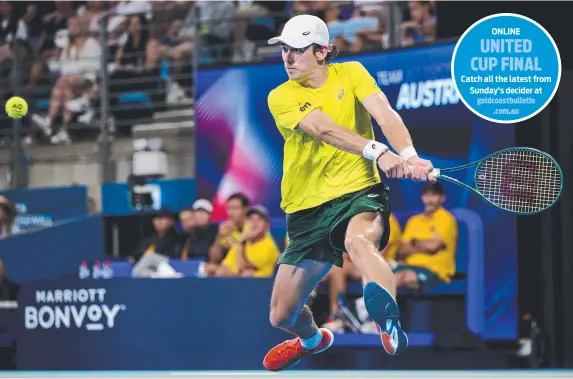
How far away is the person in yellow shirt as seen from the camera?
9711mm

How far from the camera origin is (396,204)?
10.5 m

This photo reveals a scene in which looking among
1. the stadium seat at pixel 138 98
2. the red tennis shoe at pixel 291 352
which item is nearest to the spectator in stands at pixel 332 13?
the stadium seat at pixel 138 98

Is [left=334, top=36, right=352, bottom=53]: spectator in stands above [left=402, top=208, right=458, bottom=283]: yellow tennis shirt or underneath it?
above

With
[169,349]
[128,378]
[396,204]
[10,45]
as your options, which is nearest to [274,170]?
[396,204]

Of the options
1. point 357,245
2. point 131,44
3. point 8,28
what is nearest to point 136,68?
point 131,44

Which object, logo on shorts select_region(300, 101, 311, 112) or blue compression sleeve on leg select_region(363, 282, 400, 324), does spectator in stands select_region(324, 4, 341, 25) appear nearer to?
logo on shorts select_region(300, 101, 311, 112)

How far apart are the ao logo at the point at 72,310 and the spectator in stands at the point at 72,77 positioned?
156 inches

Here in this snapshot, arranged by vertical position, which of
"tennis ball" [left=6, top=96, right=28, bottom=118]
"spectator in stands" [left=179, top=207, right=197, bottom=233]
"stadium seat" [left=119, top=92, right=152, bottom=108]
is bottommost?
Answer: "spectator in stands" [left=179, top=207, right=197, bottom=233]

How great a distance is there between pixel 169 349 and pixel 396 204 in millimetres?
2313

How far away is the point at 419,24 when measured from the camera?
36.7 feet

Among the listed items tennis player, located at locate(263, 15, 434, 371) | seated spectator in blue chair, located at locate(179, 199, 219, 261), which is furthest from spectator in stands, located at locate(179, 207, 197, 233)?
tennis player, located at locate(263, 15, 434, 371)

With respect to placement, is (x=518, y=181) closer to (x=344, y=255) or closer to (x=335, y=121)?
(x=335, y=121)

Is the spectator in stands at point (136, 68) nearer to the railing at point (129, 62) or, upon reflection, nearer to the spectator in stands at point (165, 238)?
the railing at point (129, 62)

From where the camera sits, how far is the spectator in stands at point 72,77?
14.2 m
